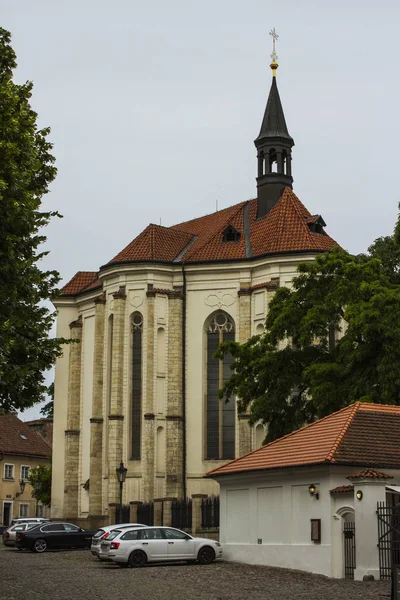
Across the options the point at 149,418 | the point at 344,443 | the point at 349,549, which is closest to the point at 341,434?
the point at 344,443

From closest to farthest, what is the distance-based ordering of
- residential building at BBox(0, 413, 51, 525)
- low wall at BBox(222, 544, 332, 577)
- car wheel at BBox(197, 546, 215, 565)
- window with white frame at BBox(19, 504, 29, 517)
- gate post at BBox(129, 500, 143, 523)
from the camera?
low wall at BBox(222, 544, 332, 577) → car wheel at BBox(197, 546, 215, 565) → gate post at BBox(129, 500, 143, 523) → residential building at BBox(0, 413, 51, 525) → window with white frame at BBox(19, 504, 29, 517)

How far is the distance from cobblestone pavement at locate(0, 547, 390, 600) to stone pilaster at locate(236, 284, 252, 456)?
18.9 meters

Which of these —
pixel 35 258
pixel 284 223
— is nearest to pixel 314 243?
pixel 284 223

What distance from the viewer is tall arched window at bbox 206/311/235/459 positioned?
48.7 meters

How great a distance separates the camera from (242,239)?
5188cm

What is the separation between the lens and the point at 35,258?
21594 millimetres

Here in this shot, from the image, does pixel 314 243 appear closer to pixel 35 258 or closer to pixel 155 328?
pixel 155 328

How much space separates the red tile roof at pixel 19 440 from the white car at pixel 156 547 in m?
41.1

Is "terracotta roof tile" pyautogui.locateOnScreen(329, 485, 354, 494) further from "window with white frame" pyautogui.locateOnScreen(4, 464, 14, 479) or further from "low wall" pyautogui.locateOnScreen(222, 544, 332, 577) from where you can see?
"window with white frame" pyautogui.locateOnScreen(4, 464, 14, 479)

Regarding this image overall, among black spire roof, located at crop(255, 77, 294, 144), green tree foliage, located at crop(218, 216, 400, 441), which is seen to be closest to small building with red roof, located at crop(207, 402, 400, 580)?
green tree foliage, located at crop(218, 216, 400, 441)

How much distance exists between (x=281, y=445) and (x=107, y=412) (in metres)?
23.6

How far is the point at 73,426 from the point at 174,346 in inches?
350

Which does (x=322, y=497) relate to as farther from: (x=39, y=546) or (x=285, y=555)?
(x=39, y=546)

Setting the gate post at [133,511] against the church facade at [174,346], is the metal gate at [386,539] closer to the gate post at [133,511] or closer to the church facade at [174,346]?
the church facade at [174,346]
